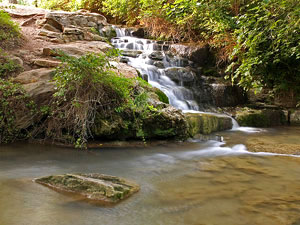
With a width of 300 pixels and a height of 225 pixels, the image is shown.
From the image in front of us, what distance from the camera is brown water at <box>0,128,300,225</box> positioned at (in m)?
2.24

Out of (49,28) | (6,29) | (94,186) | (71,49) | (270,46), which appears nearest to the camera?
(94,186)

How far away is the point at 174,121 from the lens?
5383 mm

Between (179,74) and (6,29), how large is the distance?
574cm

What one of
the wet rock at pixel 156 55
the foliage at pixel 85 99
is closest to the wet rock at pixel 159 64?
the wet rock at pixel 156 55

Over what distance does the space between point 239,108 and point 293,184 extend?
5.98 metres

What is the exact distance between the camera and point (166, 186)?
3086mm

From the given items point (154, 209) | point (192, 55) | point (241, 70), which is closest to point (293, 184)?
point (154, 209)

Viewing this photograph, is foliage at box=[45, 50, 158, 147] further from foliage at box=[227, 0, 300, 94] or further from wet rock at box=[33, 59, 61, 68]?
foliage at box=[227, 0, 300, 94]

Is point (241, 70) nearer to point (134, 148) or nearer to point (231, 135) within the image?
point (231, 135)

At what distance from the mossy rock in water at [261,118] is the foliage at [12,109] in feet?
20.3

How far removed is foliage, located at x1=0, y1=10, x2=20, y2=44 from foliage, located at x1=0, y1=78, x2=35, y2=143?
2.56 m

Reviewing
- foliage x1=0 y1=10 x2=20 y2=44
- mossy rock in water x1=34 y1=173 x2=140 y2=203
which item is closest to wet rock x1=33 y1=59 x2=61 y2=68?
foliage x1=0 y1=10 x2=20 y2=44

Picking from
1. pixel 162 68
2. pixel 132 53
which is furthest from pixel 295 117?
pixel 132 53

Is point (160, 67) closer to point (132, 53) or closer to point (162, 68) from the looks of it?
point (162, 68)
